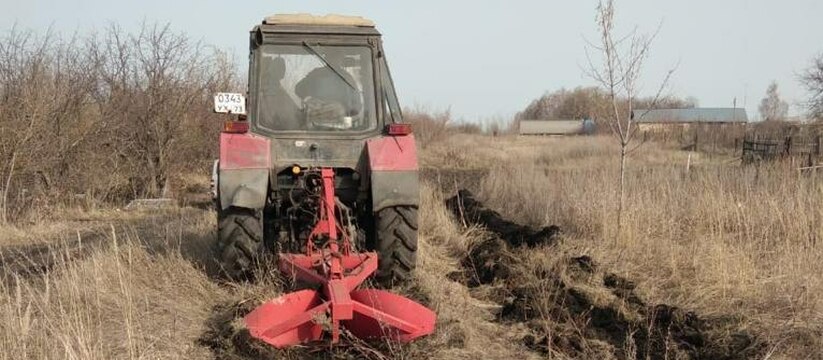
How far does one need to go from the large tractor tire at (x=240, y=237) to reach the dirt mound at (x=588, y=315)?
199 cm

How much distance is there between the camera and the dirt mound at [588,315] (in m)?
4.94

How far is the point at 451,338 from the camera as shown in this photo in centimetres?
512

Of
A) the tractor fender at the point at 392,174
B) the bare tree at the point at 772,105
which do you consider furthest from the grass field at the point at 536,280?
the bare tree at the point at 772,105

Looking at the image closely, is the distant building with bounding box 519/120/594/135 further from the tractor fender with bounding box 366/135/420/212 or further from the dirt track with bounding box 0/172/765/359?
the tractor fender with bounding box 366/135/420/212

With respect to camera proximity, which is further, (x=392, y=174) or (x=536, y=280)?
(x=536, y=280)

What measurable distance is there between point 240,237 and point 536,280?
104 inches

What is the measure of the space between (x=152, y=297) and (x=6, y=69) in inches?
325

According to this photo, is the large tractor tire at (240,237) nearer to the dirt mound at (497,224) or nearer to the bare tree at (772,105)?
the dirt mound at (497,224)

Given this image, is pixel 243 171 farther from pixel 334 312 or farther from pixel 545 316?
pixel 545 316

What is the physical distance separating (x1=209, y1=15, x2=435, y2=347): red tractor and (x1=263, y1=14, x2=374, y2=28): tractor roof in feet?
0.04

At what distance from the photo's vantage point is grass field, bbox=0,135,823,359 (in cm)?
480

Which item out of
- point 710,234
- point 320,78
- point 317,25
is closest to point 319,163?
point 320,78

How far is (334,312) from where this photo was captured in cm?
445

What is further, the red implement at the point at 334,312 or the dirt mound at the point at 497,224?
the dirt mound at the point at 497,224
